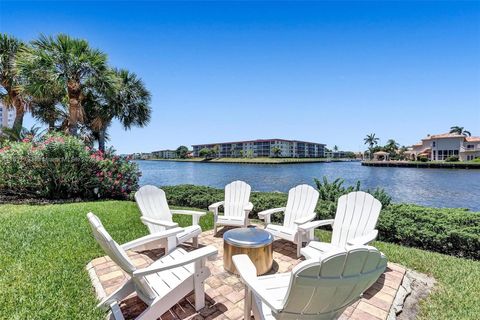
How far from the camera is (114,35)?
8516mm

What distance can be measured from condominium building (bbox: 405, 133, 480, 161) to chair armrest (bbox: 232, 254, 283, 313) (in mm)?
54633

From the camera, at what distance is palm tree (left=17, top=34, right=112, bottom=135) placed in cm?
812

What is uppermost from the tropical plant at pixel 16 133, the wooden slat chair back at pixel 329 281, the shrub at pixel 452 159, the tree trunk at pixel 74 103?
the tree trunk at pixel 74 103

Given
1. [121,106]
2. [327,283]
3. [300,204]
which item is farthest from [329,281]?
[121,106]

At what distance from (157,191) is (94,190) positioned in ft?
17.6

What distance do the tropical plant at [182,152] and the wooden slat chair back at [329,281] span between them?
3317 inches

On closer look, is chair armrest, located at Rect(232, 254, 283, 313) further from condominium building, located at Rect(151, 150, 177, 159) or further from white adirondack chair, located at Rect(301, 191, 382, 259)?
condominium building, located at Rect(151, 150, 177, 159)

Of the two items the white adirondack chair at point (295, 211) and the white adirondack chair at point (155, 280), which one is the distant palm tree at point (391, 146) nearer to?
the white adirondack chair at point (295, 211)

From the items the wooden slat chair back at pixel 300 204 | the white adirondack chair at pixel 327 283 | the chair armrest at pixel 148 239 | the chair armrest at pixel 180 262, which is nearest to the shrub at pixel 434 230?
the wooden slat chair back at pixel 300 204

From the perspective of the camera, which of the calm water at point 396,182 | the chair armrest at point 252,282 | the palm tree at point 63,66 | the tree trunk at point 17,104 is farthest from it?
the calm water at point 396,182

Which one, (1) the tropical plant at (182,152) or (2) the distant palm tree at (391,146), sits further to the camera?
(1) the tropical plant at (182,152)

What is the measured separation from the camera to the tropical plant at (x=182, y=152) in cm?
8400

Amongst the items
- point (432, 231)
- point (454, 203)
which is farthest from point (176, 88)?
point (454, 203)

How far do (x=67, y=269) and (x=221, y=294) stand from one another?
1937mm
